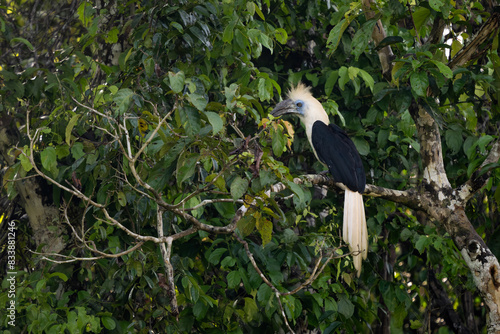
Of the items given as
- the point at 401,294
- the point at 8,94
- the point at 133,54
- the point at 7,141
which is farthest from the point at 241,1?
the point at 401,294

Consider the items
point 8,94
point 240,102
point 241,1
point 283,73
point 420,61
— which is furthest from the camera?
point 283,73

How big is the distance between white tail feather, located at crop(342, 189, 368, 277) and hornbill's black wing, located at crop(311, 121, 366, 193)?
0.08 metres

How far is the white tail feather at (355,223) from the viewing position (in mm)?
3338

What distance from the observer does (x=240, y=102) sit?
2303mm

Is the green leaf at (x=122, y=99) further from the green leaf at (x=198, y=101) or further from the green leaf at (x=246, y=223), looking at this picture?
the green leaf at (x=246, y=223)

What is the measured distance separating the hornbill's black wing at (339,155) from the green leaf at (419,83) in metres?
0.87

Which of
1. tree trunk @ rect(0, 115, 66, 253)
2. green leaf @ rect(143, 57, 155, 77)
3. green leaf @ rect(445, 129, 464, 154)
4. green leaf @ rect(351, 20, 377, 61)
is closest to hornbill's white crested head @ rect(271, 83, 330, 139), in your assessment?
green leaf @ rect(445, 129, 464, 154)

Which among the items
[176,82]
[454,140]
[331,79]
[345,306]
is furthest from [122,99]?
[454,140]

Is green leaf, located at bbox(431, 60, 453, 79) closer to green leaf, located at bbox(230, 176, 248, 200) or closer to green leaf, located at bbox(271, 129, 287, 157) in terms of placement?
green leaf, located at bbox(271, 129, 287, 157)

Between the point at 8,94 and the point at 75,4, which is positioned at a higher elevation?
the point at 75,4

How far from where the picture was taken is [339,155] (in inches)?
138

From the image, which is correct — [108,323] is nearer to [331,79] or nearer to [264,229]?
[264,229]

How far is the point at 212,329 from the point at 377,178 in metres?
1.58

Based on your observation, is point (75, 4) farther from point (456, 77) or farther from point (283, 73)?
point (456, 77)
